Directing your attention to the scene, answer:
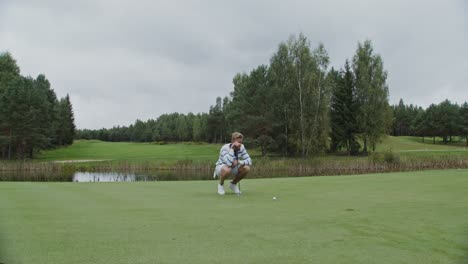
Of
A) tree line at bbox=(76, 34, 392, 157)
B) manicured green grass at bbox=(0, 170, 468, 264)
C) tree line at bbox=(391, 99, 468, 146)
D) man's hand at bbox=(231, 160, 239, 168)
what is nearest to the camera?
manicured green grass at bbox=(0, 170, 468, 264)

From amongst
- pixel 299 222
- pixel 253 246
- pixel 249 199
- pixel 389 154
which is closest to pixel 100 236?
pixel 253 246

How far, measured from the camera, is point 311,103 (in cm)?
4584

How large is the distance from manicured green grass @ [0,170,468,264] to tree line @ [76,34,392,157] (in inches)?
1475

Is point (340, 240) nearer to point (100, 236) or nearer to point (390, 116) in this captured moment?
point (100, 236)

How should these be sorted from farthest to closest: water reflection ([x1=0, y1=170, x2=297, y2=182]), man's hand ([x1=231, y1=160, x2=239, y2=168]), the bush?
the bush
water reflection ([x1=0, y1=170, x2=297, y2=182])
man's hand ([x1=231, y1=160, x2=239, y2=168])

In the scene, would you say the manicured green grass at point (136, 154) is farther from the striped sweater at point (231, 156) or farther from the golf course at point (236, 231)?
the golf course at point (236, 231)

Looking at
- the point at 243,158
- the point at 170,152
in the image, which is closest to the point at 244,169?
the point at 243,158

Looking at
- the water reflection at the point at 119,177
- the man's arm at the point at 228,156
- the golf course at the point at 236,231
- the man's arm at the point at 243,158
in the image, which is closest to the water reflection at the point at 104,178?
the water reflection at the point at 119,177

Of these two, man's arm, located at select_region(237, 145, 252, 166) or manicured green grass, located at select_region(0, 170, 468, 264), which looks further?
man's arm, located at select_region(237, 145, 252, 166)

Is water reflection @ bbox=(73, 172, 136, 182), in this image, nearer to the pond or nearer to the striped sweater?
the pond

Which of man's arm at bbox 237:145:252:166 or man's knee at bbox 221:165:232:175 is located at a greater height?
man's arm at bbox 237:145:252:166

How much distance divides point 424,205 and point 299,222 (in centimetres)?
298

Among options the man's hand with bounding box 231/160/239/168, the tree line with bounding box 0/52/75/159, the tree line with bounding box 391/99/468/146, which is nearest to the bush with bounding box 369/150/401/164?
the man's hand with bounding box 231/160/239/168

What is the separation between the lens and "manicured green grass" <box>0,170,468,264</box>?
382 centimetres
